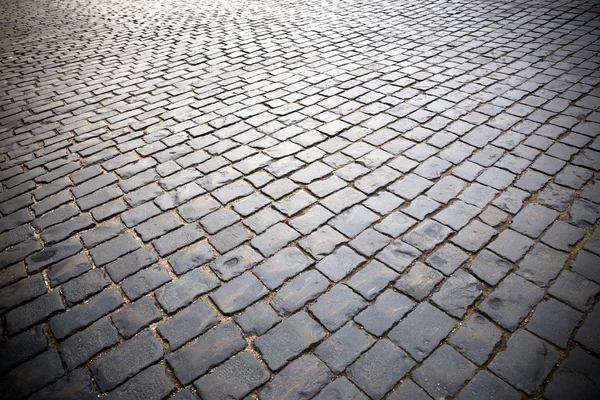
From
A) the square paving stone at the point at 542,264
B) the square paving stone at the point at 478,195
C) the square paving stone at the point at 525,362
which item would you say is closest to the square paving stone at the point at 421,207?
the square paving stone at the point at 478,195

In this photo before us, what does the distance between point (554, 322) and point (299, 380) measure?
1687 millimetres

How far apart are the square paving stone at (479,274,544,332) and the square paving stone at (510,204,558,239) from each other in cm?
53

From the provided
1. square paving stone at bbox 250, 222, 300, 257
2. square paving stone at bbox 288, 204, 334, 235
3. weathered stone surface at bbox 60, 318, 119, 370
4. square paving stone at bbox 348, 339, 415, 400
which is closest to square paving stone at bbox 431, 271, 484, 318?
square paving stone at bbox 348, 339, 415, 400

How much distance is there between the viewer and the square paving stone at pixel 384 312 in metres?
2.16

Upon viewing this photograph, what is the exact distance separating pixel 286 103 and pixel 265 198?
6.29 feet

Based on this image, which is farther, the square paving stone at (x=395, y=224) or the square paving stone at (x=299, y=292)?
the square paving stone at (x=395, y=224)

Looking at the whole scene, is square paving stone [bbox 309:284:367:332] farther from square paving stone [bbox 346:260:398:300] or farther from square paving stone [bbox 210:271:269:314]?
square paving stone [bbox 210:271:269:314]

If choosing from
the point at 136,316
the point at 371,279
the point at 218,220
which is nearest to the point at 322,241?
the point at 371,279

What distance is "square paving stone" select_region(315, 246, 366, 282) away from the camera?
248 centimetres

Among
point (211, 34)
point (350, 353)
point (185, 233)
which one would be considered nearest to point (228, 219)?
point (185, 233)

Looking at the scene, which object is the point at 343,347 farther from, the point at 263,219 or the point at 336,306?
the point at 263,219

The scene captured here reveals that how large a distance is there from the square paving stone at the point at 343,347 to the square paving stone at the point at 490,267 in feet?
→ 3.27

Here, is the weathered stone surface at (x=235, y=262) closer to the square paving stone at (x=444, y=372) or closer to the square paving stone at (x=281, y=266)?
the square paving stone at (x=281, y=266)

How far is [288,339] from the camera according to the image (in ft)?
6.97
